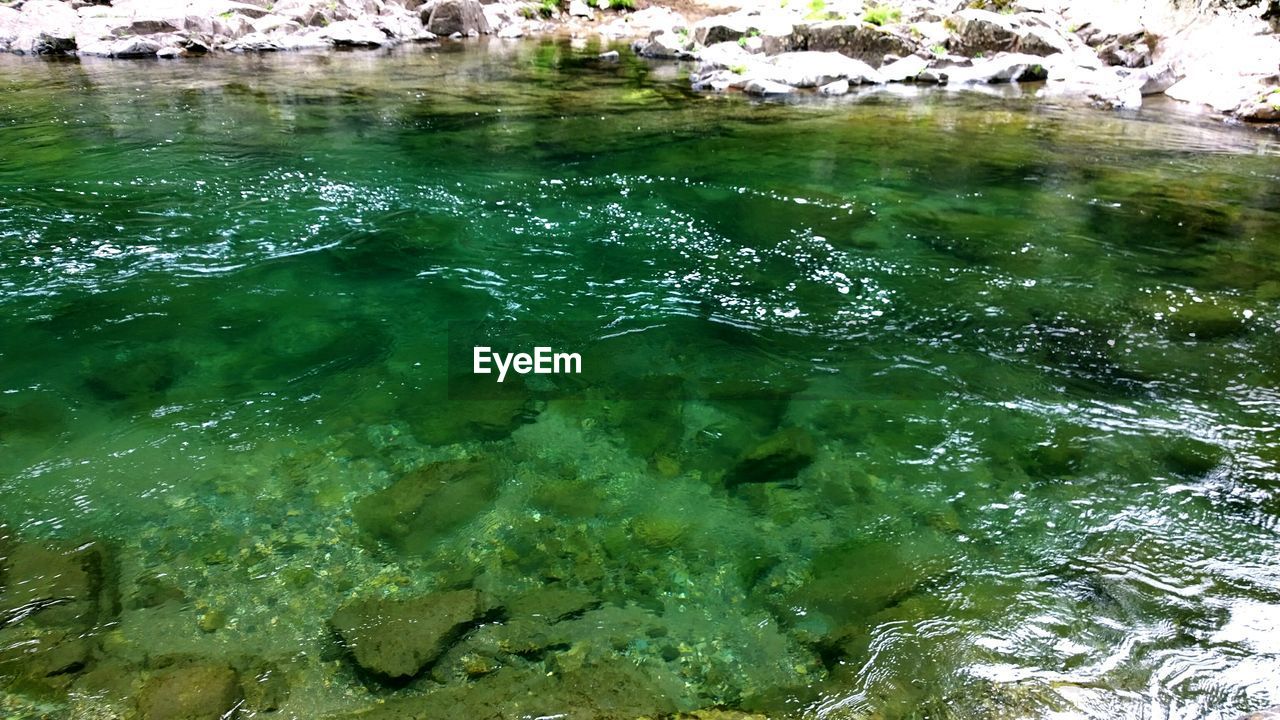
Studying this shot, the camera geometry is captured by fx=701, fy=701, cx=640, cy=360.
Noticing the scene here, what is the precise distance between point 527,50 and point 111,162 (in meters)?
18.8

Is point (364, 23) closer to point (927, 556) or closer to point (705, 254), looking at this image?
point (705, 254)

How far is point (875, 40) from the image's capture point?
73.3 ft

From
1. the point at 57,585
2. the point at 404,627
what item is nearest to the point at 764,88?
the point at 404,627

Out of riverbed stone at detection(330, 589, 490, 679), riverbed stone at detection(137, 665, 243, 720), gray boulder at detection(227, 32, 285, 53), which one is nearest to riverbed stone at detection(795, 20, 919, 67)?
gray boulder at detection(227, 32, 285, 53)

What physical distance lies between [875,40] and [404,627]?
23.9m

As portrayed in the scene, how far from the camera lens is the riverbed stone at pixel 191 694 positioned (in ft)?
8.73

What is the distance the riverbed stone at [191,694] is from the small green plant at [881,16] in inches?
995

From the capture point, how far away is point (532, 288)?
6.48 metres

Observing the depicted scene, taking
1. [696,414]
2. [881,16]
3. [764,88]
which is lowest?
[696,414]

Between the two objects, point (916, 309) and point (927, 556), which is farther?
point (916, 309)

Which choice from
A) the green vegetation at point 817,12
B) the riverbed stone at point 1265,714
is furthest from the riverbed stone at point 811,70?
the riverbed stone at point 1265,714

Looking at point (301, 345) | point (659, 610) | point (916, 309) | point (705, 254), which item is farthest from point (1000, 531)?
point (301, 345)

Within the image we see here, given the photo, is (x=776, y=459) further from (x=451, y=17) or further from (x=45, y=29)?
(x=451, y=17)

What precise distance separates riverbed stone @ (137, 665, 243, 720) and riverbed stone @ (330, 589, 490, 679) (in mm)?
434
